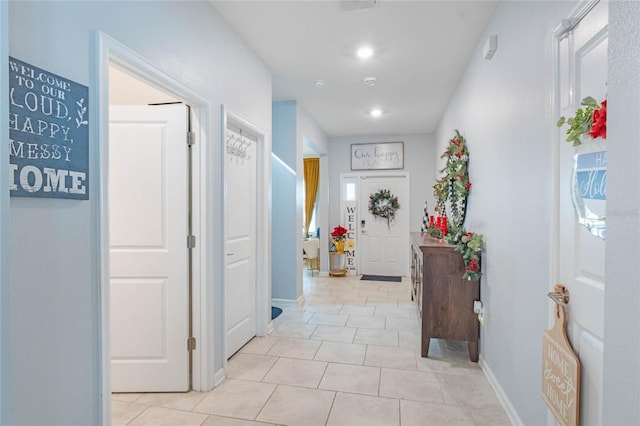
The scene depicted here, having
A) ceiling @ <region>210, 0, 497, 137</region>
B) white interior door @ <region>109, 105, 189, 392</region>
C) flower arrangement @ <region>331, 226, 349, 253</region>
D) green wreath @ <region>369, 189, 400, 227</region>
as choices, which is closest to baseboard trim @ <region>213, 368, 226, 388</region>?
white interior door @ <region>109, 105, 189, 392</region>

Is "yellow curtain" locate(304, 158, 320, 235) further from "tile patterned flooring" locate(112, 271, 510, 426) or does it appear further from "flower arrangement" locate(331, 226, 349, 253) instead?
"tile patterned flooring" locate(112, 271, 510, 426)

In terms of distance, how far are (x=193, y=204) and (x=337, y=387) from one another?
1670 mm

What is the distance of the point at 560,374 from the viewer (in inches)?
54.6

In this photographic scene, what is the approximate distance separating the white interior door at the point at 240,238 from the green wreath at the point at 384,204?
146 inches

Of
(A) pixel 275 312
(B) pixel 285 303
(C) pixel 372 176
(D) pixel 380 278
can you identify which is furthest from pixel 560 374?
(C) pixel 372 176

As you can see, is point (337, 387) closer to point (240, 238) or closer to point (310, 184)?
point (240, 238)

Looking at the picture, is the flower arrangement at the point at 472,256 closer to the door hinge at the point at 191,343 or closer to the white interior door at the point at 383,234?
the door hinge at the point at 191,343

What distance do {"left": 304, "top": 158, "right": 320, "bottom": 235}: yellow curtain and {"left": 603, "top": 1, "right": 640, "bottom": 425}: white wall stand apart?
732cm

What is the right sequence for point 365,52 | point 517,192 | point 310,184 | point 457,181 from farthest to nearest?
point 310,184 < point 457,181 < point 365,52 < point 517,192

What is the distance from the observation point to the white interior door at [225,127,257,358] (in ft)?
9.56

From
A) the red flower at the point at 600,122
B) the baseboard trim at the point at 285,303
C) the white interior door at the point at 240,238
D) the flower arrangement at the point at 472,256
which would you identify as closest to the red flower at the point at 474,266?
the flower arrangement at the point at 472,256

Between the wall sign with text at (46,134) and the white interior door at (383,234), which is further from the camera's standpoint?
the white interior door at (383,234)

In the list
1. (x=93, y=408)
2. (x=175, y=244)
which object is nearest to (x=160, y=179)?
(x=175, y=244)

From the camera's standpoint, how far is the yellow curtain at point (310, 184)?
807 cm
